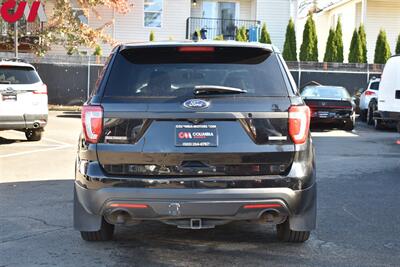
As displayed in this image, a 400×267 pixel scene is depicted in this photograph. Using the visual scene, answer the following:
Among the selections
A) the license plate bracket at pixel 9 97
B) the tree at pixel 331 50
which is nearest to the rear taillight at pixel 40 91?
the license plate bracket at pixel 9 97

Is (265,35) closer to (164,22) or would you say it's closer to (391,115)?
(164,22)

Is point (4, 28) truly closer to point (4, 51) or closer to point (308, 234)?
point (4, 51)

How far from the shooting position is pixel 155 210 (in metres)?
4.95

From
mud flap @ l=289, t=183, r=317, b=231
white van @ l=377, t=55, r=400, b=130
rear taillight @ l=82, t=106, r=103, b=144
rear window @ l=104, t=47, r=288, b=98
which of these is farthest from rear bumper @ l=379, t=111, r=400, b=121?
rear taillight @ l=82, t=106, r=103, b=144

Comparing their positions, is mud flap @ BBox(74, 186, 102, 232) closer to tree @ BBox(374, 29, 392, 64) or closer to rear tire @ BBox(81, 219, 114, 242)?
rear tire @ BBox(81, 219, 114, 242)

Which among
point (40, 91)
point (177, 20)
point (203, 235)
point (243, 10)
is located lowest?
point (203, 235)

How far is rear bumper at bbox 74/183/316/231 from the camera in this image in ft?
16.1

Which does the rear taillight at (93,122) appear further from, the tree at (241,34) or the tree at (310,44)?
the tree at (310,44)

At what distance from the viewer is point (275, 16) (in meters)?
29.6

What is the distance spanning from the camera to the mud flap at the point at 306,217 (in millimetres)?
5246

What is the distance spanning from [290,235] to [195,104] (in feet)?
5.73

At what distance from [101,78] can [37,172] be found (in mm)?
5223

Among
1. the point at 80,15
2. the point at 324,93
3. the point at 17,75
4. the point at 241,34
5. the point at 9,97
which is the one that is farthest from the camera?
the point at 80,15

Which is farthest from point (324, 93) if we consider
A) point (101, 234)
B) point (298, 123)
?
point (298, 123)
